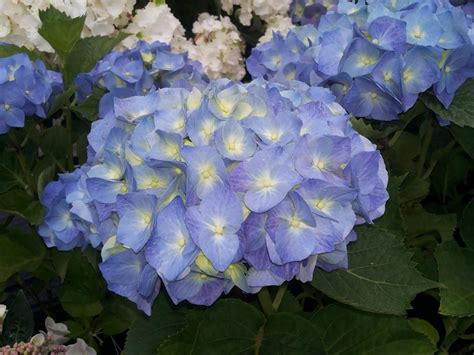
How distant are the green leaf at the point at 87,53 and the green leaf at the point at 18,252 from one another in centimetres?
27

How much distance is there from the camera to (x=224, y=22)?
4.77 ft

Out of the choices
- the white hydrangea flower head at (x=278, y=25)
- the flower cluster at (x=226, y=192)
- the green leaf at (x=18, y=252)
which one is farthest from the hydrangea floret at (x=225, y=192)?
the white hydrangea flower head at (x=278, y=25)

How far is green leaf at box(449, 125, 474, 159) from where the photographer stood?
108cm

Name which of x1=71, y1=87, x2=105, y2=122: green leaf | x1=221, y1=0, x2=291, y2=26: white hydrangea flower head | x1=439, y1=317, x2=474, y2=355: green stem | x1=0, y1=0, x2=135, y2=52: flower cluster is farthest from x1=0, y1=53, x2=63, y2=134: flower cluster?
x1=439, y1=317, x2=474, y2=355: green stem

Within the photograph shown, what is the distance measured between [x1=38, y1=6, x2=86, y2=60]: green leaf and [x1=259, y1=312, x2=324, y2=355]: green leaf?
1.87ft

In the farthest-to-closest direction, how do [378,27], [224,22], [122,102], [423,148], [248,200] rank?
[224,22]
[423,148]
[378,27]
[122,102]
[248,200]

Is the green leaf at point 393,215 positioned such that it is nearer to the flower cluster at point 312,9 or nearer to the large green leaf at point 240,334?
the large green leaf at point 240,334

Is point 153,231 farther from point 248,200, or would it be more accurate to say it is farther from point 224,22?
point 224,22

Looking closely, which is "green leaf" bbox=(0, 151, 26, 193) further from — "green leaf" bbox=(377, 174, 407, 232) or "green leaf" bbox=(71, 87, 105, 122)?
"green leaf" bbox=(377, 174, 407, 232)

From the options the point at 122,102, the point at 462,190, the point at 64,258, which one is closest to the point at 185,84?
the point at 122,102

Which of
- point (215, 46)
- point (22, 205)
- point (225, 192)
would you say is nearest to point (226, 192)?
point (225, 192)

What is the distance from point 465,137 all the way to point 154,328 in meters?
0.58

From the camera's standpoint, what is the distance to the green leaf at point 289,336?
750 millimetres

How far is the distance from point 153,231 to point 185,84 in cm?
39
